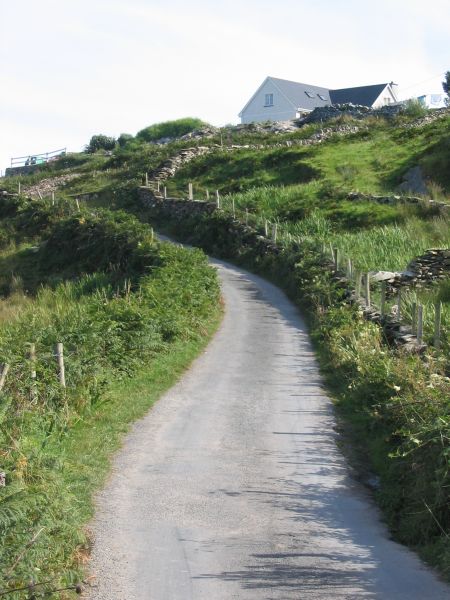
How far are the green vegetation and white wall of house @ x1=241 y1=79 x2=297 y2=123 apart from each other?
51741 mm

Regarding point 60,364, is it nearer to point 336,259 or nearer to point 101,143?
point 336,259

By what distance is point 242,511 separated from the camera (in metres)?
9.73

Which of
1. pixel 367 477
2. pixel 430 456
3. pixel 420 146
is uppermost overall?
pixel 420 146

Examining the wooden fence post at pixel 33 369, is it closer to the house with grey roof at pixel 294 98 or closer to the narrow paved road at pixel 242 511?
the narrow paved road at pixel 242 511

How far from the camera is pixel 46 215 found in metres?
45.4

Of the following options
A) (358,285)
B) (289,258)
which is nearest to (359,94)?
(289,258)

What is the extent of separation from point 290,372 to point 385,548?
355 inches

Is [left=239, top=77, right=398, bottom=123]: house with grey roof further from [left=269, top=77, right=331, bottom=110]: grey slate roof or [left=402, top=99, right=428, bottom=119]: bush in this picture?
[left=402, top=99, right=428, bottom=119]: bush

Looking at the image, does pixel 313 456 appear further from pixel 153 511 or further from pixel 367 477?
pixel 153 511

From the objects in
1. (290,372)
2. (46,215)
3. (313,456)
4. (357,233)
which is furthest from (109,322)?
(46,215)

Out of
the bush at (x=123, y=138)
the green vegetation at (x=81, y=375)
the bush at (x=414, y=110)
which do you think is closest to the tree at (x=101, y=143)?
the bush at (x=123, y=138)

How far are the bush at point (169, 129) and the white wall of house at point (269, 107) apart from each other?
5928mm

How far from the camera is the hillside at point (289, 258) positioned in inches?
424

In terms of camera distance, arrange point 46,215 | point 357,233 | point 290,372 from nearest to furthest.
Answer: point 290,372 → point 357,233 → point 46,215
